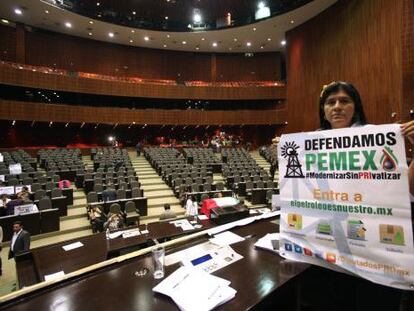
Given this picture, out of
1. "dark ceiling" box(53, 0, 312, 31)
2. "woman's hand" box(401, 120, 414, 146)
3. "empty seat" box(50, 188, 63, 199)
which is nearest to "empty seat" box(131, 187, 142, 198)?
"empty seat" box(50, 188, 63, 199)

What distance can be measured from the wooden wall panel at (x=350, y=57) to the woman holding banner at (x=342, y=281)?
1148cm

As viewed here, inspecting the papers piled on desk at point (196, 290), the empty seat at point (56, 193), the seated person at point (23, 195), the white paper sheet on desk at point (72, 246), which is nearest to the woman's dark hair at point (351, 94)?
the papers piled on desk at point (196, 290)

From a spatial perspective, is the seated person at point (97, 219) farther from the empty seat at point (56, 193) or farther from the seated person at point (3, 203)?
the seated person at point (3, 203)

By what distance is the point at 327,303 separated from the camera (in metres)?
1.52

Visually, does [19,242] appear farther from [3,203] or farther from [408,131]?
[408,131]

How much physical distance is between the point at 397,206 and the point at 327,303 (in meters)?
0.71

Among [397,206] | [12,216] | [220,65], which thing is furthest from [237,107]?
[397,206]

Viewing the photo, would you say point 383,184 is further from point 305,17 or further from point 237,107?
point 237,107

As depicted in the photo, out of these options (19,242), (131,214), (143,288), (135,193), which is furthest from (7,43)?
(143,288)

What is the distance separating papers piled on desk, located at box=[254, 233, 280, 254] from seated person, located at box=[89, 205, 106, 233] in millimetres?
5349

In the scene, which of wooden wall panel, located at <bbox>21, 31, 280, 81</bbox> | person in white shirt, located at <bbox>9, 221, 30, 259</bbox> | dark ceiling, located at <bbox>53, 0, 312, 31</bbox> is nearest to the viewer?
person in white shirt, located at <bbox>9, 221, 30, 259</bbox>

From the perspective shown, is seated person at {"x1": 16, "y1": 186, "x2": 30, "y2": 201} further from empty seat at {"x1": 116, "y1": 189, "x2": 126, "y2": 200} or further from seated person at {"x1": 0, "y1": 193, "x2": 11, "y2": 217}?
empty seat at {"x1": 116, "y1": 189, "x2": 126, "y2": 200}

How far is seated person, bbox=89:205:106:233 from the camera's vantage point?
630 centimetres

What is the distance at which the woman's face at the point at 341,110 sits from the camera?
1528mm
